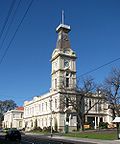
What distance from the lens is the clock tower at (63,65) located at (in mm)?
84250

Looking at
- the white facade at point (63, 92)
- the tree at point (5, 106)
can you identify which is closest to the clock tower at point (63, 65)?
the white facade at point (63, 92)

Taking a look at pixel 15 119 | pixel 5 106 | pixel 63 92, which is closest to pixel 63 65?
pixel 63 92

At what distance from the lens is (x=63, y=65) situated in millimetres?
85125

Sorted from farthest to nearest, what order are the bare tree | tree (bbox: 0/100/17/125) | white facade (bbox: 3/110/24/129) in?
tree (bbox: 0/100/17/125) < white facade (bbox: 3/110/24/129) < the bare tree

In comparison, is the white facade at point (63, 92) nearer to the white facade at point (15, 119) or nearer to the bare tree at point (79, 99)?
the bare tree at point (79, 99)

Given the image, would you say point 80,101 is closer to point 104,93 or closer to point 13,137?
point 104,93

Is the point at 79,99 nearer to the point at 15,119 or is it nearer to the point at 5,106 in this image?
the point at 15,119

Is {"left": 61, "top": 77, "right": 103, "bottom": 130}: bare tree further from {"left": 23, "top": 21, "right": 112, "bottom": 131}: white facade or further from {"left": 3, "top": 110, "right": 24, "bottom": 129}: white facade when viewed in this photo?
{"left": 3, "top": 110, "right": 24, "bottom": 129}: white facade

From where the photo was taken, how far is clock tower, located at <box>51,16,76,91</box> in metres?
84.2

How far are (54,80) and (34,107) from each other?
914 inches

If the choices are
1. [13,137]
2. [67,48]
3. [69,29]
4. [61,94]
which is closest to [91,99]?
[61,94]

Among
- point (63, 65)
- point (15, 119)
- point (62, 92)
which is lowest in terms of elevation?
point (15, 119)

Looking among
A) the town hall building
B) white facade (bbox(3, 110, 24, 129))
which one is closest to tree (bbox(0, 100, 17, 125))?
white facade (bbox(3, 110, 24, 129))

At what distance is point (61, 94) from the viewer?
81.1m
